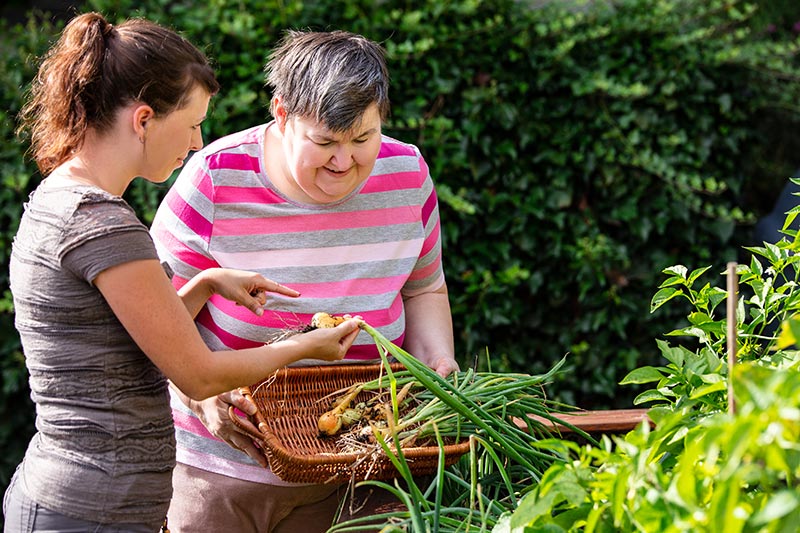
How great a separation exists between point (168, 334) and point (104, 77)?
419 millimetres

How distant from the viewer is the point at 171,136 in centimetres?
150

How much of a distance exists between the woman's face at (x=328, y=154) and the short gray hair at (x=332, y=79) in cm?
2

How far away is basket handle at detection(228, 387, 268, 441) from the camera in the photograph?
1559 mm

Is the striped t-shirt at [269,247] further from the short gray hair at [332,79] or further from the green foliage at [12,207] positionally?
the green foliage at [12,207]

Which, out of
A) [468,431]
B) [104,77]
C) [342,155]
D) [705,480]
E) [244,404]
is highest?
[104,77]

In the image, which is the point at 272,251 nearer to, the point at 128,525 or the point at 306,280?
the point at 306,280

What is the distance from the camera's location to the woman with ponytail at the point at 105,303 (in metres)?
1.38

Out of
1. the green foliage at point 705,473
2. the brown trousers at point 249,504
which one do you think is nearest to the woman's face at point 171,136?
the brown trousers at point 249,504

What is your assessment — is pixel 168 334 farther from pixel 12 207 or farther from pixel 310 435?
pixel 12 207

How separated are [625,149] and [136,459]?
8.26 feet

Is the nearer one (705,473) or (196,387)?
(705,473)

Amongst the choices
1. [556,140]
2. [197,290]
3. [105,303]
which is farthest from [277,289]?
[556,140]

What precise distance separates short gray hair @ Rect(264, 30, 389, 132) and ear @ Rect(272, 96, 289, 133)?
0.01 meters

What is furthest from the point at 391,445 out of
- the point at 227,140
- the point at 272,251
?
the point at 227,140
